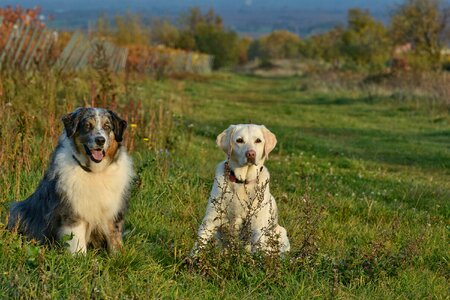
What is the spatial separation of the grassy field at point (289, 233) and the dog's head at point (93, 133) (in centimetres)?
87

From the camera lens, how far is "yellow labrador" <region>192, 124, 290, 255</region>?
19.8ft

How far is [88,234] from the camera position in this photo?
6.15 metres

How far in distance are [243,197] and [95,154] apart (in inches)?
56.1

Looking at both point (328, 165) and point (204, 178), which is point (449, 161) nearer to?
point (328, 165)

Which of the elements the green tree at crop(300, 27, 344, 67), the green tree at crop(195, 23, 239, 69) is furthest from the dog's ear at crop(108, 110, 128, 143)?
the green tree at crop(195, 23, 239, 69)

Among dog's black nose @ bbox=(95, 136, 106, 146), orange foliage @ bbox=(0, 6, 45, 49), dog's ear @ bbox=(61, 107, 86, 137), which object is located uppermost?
orange foliage @ bbox=(0, 6, 45, 49)

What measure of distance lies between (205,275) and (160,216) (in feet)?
5.94

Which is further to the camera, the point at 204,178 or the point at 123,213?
the point at 204,178

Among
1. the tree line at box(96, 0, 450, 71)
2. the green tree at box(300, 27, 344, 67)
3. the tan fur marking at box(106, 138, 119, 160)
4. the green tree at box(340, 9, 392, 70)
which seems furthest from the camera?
the green tree at box(300, 27, 344, 67)

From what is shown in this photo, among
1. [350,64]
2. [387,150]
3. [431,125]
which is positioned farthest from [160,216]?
[350,64]

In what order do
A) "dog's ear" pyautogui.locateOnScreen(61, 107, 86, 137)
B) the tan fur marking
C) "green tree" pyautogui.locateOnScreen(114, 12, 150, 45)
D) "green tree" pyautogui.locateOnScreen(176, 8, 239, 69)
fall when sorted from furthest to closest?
1. "green tree" pyautogui.locateOnScreen(176, 8, 239, 69)
2. "green tree" pyautogui.locateOnScreen(114, 12, 150, 45)
3. the tan fur marking
4. "dog's ear" pyautogui.locateOnScreen(61, 107, 86, 137)

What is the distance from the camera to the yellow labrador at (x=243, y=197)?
6.04 meters

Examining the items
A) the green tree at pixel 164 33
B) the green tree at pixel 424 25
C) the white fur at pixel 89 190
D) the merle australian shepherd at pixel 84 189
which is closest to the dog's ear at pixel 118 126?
the merle australian shepherd at pixel 84 189

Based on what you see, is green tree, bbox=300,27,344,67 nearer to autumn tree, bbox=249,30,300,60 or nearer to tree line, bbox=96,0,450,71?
tree line, bbox=96,0,450,71
